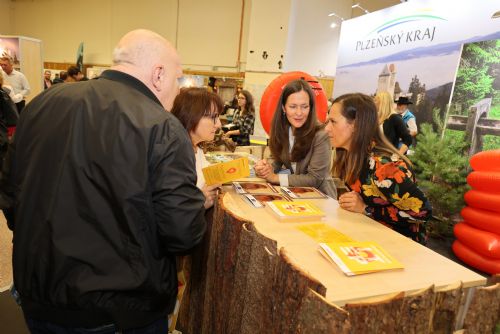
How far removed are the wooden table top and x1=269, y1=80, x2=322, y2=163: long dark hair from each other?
81cm

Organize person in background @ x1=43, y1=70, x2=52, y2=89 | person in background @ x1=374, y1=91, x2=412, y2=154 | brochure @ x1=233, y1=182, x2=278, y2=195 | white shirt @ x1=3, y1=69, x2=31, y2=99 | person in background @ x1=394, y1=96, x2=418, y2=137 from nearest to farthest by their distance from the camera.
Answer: brochure @ x1=233, y1=182, x2=278, y2=195 < person in background @ x1=374, y1=91, x2=412, y2=154 < person in background @ x1=394, y1=96, x2=418, y2=137 < white shirt @ x1=3, y1=69, x2=31, y2=99 < person in background @ x1=43, y1=70, x2=52, y2=89

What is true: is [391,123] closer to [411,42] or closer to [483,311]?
[411,42]

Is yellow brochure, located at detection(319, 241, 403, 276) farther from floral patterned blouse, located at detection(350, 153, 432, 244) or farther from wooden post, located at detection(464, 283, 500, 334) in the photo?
floral patterned blouse, located at detection(350, 153, 432, 244)

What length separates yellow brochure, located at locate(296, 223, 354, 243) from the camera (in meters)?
1.47

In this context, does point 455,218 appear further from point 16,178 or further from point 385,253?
point 16,178

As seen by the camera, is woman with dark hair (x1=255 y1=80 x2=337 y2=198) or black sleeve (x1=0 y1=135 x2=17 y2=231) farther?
woman with dark hair (x1=255 y1=80 x2=337 y2=198)

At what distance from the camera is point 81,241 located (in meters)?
1.01

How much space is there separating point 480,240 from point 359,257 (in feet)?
9.75

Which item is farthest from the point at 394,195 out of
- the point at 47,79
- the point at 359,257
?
the point at 47,79

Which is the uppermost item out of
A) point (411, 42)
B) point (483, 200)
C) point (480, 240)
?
point (411, 42)

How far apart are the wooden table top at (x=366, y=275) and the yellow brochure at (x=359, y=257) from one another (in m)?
0.02

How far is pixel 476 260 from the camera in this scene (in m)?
3.60

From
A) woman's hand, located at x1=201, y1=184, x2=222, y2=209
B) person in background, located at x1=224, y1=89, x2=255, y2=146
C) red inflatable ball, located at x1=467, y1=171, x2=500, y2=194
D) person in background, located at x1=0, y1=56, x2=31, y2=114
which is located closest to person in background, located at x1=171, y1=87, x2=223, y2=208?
woman's hand, located at x1=201, y1=184, x2=222, y2=209

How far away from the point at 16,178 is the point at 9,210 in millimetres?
253
